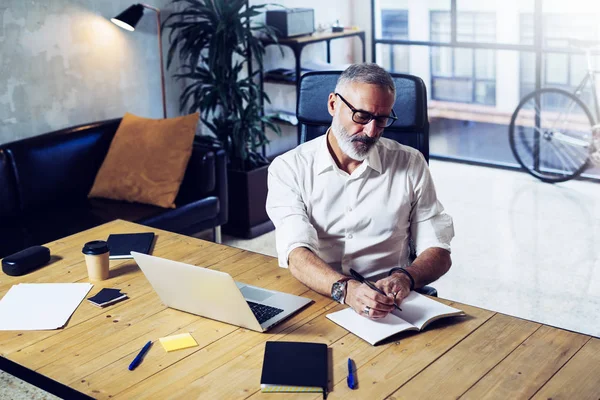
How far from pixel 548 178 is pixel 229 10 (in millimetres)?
2421

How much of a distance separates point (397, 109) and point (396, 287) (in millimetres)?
761

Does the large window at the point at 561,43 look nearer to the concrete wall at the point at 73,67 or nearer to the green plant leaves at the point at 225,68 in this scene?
the green plant leaves at the point at 225,68

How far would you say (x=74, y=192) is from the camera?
4164 mm

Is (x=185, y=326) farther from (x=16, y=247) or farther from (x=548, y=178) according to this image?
(x=548, y=178)

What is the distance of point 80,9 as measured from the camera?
172 inches

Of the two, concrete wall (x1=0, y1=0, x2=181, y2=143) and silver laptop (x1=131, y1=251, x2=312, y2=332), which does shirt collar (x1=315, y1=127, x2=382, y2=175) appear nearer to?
silver laptop (x1=131, y1=251, x2=312, y2=332)

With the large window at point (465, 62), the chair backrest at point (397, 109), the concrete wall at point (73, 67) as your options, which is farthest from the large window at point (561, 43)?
the chair backrest at point (397, 109)

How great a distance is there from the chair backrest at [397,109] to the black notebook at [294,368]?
101 cm

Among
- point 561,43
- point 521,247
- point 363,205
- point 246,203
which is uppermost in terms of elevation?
point 561,43

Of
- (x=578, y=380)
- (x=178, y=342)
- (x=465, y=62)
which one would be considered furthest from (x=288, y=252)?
(x=465, y=62)

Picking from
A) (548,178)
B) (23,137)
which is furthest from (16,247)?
(548,178)

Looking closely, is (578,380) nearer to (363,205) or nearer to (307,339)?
(307,339)

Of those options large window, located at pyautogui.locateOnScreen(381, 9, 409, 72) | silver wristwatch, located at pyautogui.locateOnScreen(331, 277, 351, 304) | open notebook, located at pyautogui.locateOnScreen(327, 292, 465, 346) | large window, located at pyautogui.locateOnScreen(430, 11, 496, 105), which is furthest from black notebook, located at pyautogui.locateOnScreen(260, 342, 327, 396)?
large window, located at pyautogui.locateOnScreen(381, 9, 409, 72)

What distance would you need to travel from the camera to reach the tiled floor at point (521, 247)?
11.8 feet
